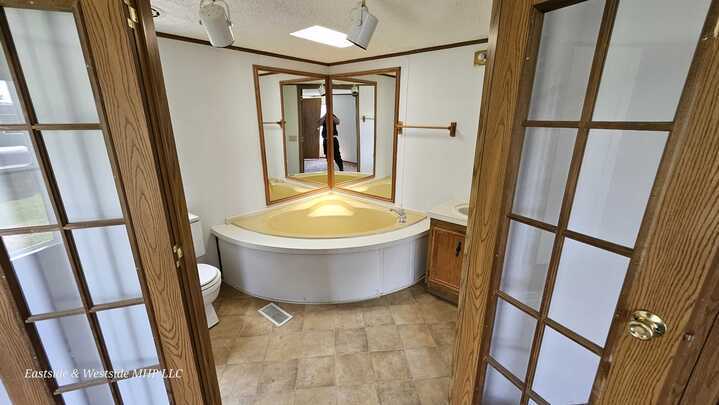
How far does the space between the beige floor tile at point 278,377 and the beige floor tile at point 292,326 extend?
0.29m

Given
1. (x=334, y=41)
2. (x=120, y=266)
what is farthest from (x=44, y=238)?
(x=334, y=41)

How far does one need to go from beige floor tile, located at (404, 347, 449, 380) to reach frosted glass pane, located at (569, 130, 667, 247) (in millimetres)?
1400

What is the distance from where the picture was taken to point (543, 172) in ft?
3.04

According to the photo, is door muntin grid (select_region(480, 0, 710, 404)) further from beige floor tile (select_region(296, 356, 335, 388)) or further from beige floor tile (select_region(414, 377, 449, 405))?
beige floor tile (select_region(296, 356, 335, 388))

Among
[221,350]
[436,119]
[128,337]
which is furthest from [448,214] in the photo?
[128,337]

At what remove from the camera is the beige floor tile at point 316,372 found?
173cm

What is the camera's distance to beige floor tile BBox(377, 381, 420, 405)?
5.32 ft

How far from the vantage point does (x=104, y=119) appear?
85cm

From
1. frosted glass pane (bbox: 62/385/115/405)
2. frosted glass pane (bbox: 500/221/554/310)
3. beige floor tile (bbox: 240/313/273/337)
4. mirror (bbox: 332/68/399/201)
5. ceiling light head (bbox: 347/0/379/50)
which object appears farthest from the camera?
mirror (bbox: 332/68/399/201)

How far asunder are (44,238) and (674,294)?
181 centimetres

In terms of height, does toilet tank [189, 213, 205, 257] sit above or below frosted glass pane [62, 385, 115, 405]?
above

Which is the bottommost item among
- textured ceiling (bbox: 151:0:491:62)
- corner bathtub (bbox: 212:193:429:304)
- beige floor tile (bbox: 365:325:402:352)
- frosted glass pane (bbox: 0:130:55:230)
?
beige floor tile (bbox: 365:325:402:352)

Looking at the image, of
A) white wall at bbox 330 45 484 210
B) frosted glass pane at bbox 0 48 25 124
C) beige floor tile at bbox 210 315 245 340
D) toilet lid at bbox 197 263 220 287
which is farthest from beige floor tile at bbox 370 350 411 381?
frosted glass pane at bbox 0 48 25 124

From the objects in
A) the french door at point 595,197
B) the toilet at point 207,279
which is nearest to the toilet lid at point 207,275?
the toilet at point 207,279
